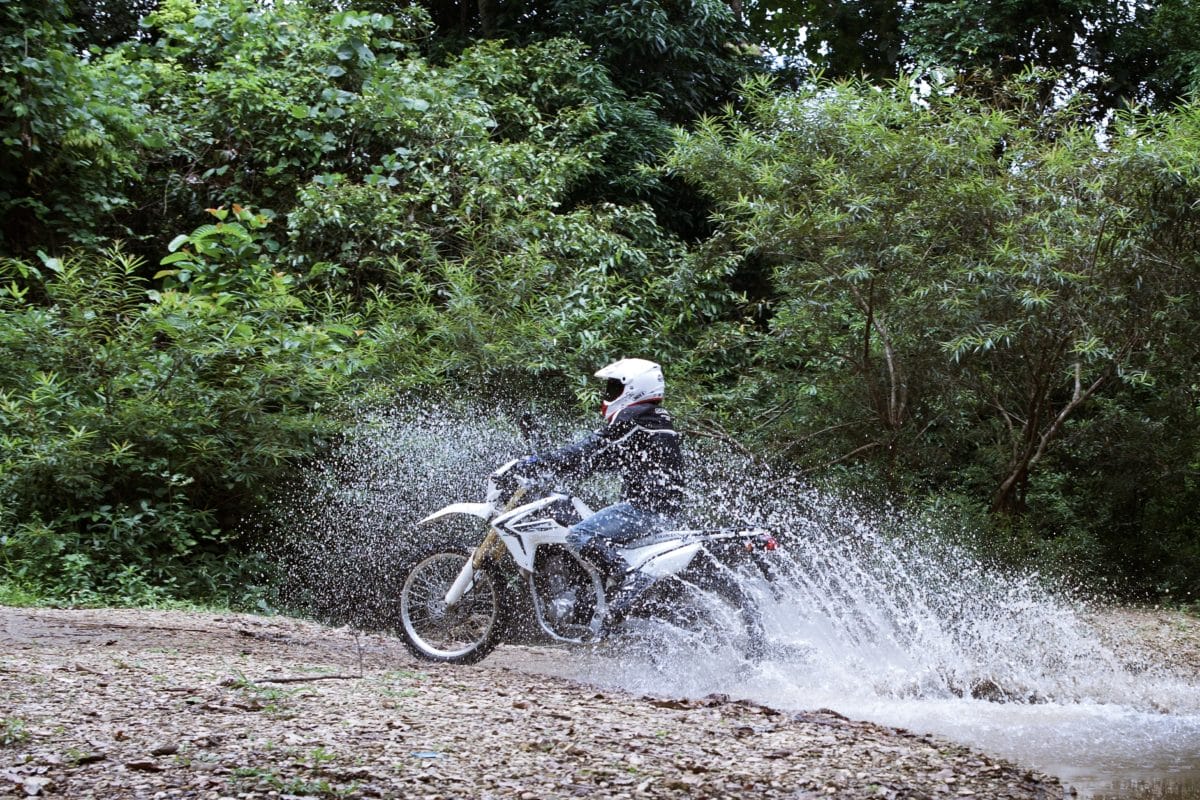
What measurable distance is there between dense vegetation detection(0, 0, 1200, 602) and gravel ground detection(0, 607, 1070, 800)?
3829mm

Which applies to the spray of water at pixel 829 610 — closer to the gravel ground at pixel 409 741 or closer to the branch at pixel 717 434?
the branch at pixel 717 434

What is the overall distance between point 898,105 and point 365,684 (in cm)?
695

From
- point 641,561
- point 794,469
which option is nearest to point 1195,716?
point 641,561

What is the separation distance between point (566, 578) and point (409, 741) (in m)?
2.42

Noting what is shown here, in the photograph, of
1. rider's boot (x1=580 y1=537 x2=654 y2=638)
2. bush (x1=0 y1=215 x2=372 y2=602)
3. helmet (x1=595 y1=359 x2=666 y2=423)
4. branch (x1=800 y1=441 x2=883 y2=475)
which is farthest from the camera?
branch (x1=800 y1=441 x2=883 y2=475)

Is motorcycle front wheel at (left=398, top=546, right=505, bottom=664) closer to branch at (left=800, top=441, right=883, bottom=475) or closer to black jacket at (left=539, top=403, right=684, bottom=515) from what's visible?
black jacket at (left=539, top=403, right=684, bottom=515)

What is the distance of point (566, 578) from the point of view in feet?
22.3

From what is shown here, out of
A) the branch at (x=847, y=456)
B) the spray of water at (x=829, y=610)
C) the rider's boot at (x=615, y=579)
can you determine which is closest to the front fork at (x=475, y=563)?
the rider's boot at (x=615, y=579)

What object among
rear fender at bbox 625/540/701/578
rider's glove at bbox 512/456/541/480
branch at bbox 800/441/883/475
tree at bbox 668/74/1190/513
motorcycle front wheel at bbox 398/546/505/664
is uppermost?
tree at bbox 668/74/1190/513

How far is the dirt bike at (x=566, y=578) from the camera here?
21.9ft

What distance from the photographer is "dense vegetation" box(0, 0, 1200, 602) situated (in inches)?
385

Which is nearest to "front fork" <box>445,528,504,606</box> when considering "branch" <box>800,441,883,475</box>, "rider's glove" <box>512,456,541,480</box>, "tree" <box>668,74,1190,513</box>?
"rider's glove" <box>512,456,541,480</box>

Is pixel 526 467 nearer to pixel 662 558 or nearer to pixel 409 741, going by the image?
pixel 662 558

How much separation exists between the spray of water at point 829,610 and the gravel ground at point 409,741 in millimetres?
735
